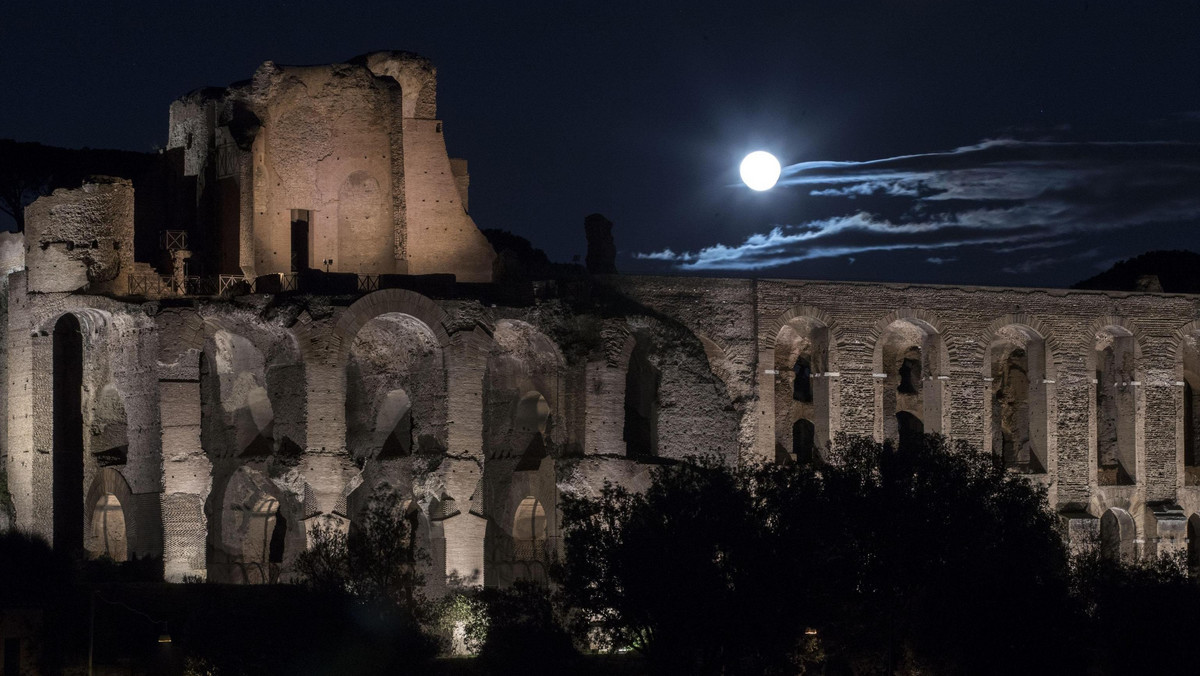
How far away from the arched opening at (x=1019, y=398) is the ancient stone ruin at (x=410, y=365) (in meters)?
0.07

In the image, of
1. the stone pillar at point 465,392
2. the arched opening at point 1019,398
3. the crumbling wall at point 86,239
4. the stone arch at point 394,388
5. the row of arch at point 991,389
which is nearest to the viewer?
the stone pillar at point 465,392

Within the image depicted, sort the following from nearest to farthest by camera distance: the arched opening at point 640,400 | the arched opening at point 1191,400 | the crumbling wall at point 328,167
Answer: the arched opening at point 640,400 → the crumbling wall at point 328,167 → the arched opening at point 1191,400

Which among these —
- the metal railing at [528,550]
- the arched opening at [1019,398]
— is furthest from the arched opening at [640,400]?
the arched opening at [1019,398]

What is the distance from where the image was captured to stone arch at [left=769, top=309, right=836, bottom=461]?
4684cm

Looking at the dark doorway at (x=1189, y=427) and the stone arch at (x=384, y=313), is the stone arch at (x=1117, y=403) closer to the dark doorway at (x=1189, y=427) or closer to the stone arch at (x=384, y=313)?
the dark doorway at (x=1189, y=427)

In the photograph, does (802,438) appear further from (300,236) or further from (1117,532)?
(300,236)

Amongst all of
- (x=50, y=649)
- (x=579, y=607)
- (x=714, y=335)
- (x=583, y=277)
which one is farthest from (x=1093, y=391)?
(x=50, y=649)

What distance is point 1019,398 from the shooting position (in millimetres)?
50781

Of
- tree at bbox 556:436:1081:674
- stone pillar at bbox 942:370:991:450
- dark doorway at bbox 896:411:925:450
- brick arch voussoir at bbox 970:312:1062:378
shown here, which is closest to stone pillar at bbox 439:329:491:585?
tree at bbox 556:436:1081:674

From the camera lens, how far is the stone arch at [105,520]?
40.6 metres

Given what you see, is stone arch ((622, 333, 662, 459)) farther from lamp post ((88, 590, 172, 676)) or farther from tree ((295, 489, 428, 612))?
lamp post ((88, 590, 172, 676))

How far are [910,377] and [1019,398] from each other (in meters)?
3.03

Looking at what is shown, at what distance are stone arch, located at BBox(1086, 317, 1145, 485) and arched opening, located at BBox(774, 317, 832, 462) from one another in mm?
7209

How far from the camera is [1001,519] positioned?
37750mm
